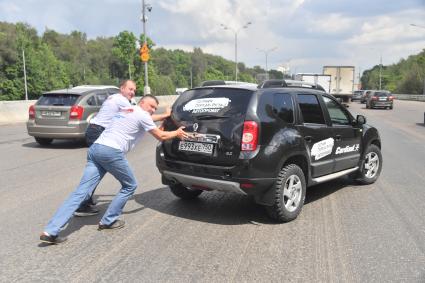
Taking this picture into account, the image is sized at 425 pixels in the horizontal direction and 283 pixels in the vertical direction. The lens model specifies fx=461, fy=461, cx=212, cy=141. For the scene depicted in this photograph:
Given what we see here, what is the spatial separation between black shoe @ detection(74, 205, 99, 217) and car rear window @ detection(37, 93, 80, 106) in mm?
6823

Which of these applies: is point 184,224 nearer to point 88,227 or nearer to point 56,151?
point 88,227

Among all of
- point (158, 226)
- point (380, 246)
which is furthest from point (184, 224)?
point (380, 246)

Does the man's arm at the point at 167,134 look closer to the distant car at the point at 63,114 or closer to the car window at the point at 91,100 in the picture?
the distant car at the point at 63,114

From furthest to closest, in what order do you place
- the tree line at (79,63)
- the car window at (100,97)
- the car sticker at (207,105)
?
the tree line at (79,63), the car window at (100,97), the car sticker at (207,105)

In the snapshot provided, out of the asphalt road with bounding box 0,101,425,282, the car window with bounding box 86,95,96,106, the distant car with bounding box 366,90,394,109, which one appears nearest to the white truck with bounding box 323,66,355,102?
the distant car with bounding box 366,90,394,109

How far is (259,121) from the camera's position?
5.35 meters

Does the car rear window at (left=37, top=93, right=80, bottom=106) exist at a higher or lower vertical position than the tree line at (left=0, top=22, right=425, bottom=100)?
lower

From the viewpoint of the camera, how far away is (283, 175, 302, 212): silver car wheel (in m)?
5.70

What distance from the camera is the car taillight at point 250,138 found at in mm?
5293

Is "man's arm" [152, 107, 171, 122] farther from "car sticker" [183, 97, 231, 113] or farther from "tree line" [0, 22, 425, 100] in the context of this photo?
"tree line" [0, 22, 425, 100]

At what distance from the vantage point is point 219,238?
5047mm

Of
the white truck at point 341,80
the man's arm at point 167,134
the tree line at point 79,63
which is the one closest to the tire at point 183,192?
the man's arm at point 167,134

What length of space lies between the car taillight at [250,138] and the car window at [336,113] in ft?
6.32

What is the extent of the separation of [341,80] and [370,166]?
35.2 m
